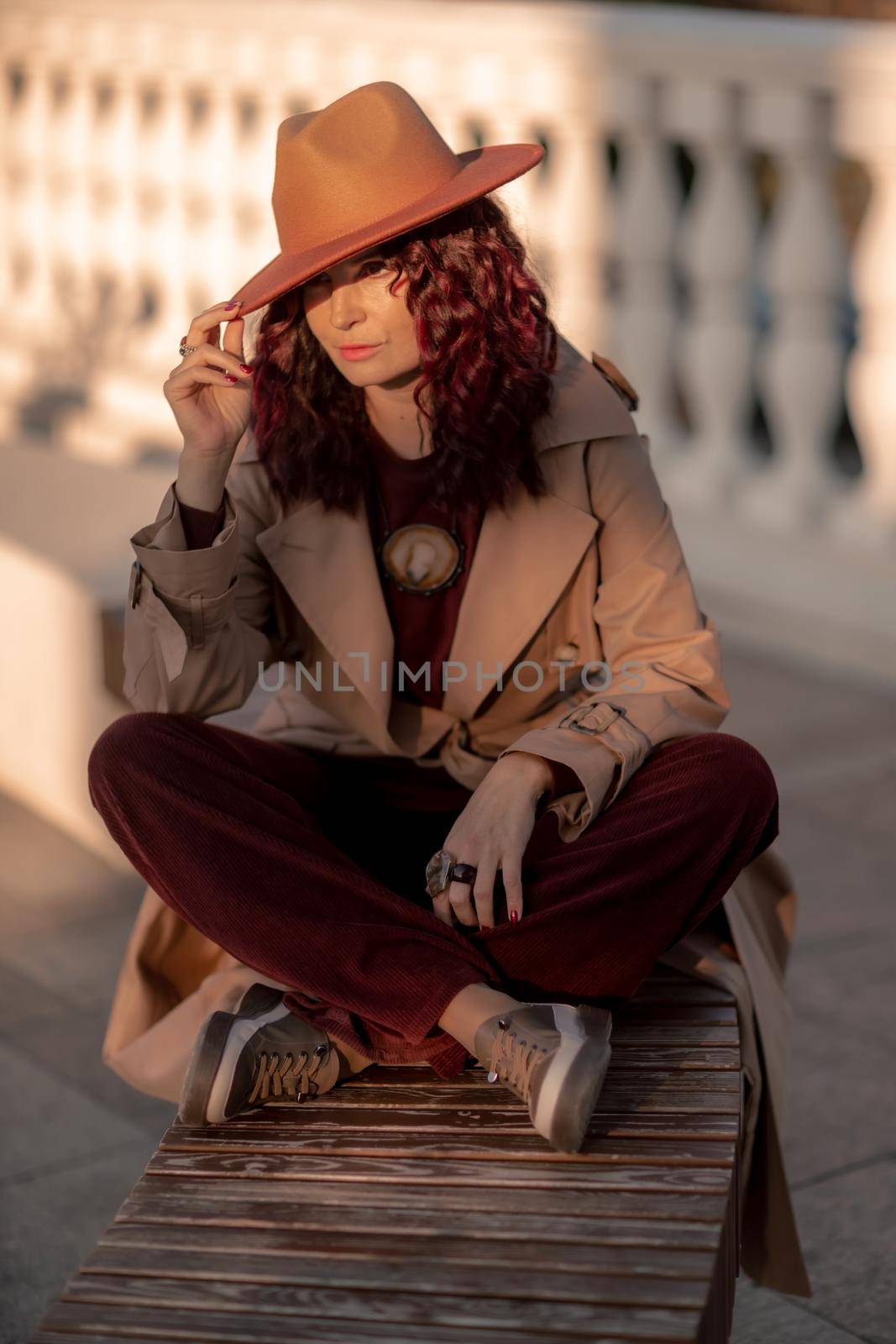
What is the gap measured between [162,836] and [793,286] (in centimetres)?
331

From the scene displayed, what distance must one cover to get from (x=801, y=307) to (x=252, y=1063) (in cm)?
351

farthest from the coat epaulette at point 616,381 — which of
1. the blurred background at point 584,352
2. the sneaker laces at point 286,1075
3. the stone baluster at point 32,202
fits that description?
the stone baluster at point 32,202

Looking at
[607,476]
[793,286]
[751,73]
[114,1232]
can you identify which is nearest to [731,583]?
[793,286]

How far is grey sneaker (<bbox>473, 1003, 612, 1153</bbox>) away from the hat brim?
1.00 m

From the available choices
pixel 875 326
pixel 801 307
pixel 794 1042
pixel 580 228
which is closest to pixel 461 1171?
pixel 794 1042

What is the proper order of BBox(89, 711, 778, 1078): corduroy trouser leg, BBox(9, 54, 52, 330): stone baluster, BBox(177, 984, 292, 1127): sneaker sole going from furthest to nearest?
BBox(9, 54, 52, 330): stone baluster < BBox(89, 711, 778, 1078): corduroy trouser leg < BBox(177, 984, 292, 1127): sneaker sole

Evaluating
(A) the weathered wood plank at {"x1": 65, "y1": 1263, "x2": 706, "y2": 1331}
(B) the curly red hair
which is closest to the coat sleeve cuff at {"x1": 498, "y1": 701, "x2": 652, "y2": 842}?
(B) the curly red hair

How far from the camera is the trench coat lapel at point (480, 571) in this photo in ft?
8.98

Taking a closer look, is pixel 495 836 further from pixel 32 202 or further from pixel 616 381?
pixel 32 202

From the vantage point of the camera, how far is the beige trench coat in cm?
263

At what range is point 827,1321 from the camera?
2654 mm

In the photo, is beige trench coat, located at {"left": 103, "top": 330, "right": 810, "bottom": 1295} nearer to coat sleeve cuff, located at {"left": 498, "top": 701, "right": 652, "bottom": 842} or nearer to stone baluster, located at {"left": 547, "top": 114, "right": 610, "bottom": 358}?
coat sleeve cuff, located at {"left": 498, "top": 701, "right": 652, "bottom": 842}

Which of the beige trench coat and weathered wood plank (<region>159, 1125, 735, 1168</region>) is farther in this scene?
the beige trench coat

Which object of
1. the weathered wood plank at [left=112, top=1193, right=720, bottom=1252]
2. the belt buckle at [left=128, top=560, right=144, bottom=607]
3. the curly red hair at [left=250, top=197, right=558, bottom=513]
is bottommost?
the weathered wood plank at [left=112, top=1193, right=720, bottom=1252]
